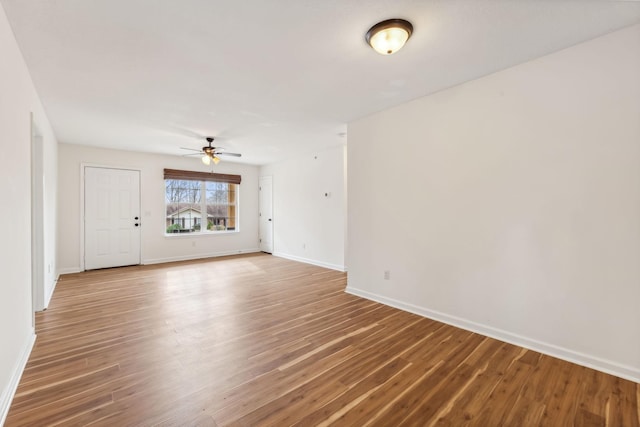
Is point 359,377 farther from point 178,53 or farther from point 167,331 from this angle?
point 178,53

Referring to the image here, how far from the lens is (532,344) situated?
8.26ft

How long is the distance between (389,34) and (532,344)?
2.91 meters

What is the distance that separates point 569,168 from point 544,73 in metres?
0.87

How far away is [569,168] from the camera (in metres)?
2.34

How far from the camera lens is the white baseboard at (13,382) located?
1.70 metres

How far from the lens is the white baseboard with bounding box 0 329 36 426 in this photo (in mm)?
1700

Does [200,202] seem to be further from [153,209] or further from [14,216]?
[14,216]

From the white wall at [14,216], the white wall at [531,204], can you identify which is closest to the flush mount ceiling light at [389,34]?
the white wall at [531,204]

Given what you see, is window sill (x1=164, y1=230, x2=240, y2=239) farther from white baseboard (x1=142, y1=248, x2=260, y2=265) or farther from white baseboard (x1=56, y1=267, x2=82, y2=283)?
white baseboard (x1=56, y1=267, x2=82, y2=283)

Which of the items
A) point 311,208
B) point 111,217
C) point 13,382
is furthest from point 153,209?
point 13,382

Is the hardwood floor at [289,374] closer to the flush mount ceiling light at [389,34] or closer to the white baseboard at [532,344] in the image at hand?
the white baseboard at [532,344]

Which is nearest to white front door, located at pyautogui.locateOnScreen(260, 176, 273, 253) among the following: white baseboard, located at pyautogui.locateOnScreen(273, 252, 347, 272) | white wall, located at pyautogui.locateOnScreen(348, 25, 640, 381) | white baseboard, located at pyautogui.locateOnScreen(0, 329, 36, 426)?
white baseboard, located at pyautogui.locateOnScreen(273, 252, 347, 272)

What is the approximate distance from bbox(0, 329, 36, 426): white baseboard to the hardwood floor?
4 centimetres

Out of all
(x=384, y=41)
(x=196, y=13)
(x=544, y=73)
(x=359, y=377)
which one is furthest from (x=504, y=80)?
(x=359, y=377)
